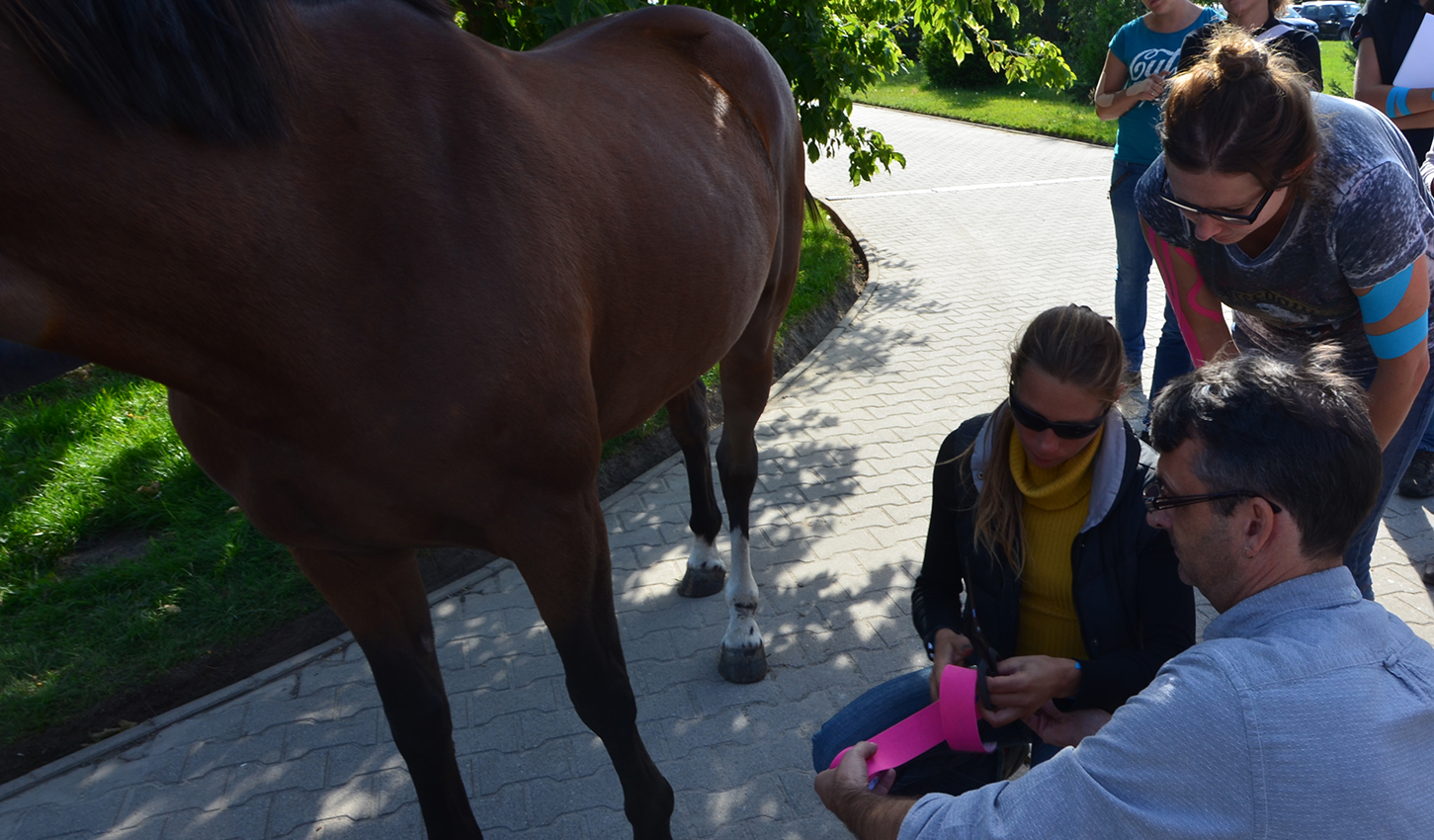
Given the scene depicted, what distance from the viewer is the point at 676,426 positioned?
149 inches

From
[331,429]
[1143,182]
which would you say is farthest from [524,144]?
[1143,182]

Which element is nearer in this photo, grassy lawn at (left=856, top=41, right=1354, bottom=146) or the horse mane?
the horse mane

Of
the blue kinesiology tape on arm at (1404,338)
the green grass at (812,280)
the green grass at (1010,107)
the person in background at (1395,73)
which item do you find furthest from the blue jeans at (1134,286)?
the green grass at (1010,107)

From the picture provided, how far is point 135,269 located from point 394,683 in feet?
3.96

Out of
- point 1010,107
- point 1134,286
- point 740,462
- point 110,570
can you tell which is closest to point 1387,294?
point 740,462

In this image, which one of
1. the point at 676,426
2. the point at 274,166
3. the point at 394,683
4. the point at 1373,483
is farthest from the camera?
the point at 676,426

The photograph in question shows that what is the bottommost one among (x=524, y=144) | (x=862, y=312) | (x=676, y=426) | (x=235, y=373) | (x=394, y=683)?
(x=862, y=312)

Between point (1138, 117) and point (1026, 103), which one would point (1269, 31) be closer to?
point (1138, 117)

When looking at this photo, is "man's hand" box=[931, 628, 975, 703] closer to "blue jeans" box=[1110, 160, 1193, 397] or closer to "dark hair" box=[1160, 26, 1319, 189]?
"dark hair" box=[1160, 26, 1319, 189]

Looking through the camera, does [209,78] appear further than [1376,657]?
Yes

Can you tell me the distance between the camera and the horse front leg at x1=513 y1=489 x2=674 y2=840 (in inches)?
78.4

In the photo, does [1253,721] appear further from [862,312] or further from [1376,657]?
[862,312]

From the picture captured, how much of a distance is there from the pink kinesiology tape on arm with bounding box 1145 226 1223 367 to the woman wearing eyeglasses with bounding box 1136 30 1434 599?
6 cm

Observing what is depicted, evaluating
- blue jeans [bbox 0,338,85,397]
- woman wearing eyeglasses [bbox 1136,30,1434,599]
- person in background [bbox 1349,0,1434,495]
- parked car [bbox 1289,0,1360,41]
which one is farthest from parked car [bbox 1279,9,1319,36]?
parked car [bbox 1289,0,1360,41]
